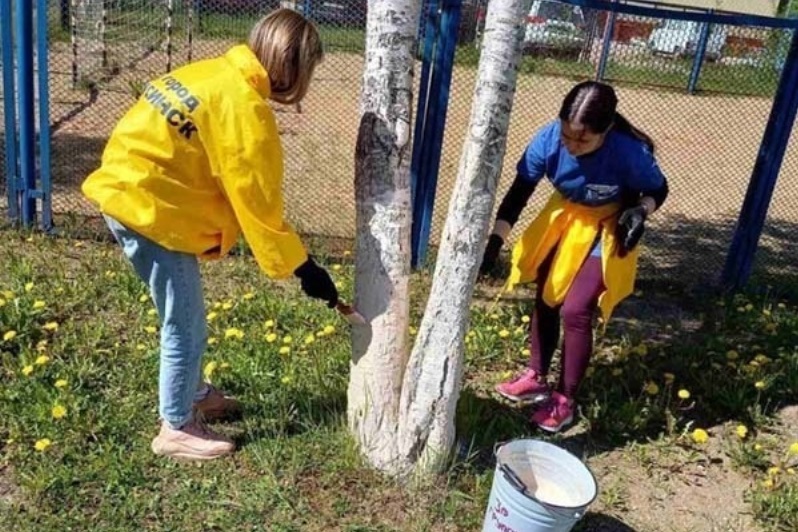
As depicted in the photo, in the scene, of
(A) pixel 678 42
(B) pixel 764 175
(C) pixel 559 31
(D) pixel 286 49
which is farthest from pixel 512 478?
(A) pixel 678 42

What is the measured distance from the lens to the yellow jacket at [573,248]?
134 inches

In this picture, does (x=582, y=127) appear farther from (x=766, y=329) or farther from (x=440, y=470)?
(x=766, y=329)

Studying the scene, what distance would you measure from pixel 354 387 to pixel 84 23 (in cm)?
848

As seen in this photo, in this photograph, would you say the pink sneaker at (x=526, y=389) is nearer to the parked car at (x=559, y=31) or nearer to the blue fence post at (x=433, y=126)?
the blue fence post at (x=433, y=126)

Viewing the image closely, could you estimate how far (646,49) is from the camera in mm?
8680

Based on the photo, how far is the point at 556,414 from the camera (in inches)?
138

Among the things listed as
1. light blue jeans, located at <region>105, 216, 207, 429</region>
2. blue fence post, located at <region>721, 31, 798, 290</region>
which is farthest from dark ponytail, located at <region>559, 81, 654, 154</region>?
blue fence post, located at <region>721, 31, 798, 290</region>

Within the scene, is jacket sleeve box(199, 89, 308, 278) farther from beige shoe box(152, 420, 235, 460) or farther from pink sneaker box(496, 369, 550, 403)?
pink sneaker box(496, 369, 550, 403)

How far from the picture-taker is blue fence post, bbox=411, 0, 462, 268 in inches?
175

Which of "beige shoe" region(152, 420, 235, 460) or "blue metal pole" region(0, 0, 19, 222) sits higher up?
"blue metal pole" region(0, 0, 19, 222)

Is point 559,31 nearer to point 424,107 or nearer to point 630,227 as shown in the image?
point 424,107

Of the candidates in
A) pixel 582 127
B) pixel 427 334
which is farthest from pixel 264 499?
pixel 582 127

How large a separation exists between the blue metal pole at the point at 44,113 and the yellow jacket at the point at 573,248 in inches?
108

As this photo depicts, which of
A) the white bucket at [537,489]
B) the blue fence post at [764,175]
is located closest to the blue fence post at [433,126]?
the blue fence post at [764,175]
